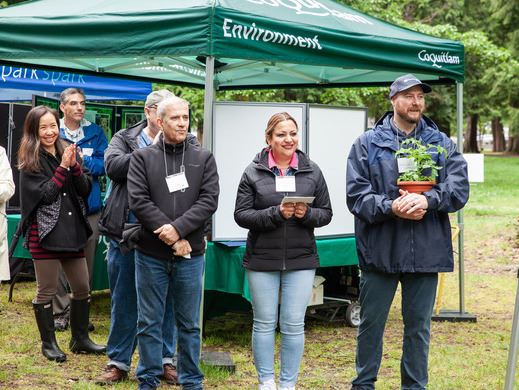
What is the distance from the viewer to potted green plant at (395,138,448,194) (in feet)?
13.3

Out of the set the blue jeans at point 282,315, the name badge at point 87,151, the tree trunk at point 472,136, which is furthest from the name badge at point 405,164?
the tree trunk at point 472,136

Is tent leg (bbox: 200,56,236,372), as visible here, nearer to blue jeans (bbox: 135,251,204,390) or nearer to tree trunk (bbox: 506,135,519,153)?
blue jeans (bbox: 135,251,204,390)

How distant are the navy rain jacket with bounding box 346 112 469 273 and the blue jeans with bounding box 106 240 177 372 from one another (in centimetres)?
140

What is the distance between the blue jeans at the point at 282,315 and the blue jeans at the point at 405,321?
1.14 ft

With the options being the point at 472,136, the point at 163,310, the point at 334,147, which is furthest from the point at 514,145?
the point at 163,310

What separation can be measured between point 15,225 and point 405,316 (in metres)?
4.20

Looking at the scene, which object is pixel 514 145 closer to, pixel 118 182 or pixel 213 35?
pixel 213 35

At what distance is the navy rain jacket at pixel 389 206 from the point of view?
13.6ft

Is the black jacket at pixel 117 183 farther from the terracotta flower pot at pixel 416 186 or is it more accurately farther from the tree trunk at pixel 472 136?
the tree trunk at pixel 472 136

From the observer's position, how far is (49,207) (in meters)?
5.27

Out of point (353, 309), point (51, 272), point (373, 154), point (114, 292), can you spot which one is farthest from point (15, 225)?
point (373, 154)

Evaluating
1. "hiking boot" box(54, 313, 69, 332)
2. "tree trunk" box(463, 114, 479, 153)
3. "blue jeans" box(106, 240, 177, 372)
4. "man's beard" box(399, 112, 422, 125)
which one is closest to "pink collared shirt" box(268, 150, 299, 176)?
"man's beard" box(399, 112, 422, 125)

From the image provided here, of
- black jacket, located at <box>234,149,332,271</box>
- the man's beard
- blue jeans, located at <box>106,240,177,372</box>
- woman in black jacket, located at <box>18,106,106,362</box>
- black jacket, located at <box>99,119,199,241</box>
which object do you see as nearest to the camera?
the man's beard

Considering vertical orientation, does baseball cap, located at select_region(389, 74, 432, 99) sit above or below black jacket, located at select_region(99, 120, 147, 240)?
above
